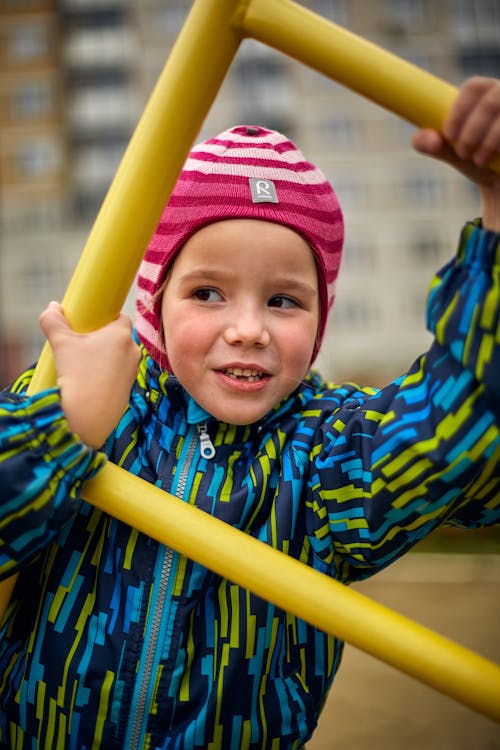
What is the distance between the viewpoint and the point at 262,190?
0.94 meters

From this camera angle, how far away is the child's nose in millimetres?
872

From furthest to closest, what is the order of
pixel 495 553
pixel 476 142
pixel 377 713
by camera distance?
pixel 495 553
pixel 377 713
pixel 476 142

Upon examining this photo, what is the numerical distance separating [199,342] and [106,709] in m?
0.41

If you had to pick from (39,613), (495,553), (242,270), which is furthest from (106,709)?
(495,553)

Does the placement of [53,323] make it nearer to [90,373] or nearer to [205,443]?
[90,373]

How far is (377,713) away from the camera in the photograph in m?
1.79

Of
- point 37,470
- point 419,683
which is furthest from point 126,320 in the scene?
point 419,683

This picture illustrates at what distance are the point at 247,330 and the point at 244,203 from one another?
16 centimetres

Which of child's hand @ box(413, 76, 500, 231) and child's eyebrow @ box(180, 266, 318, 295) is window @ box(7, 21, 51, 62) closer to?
child's eyebrow @ box(180, 266, 318, 295)

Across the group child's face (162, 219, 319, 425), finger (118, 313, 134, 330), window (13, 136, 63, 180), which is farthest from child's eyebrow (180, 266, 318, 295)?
window (13, 136, 63, 180)

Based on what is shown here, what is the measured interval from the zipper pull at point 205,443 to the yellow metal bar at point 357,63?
1.37 ft

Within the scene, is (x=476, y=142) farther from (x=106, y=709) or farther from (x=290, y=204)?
(x=106, y=709)

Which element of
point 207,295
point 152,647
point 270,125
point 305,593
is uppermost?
point 270,125

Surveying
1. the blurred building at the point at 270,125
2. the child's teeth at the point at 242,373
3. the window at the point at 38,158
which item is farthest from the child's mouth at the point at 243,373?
the window at the point at 38,158
